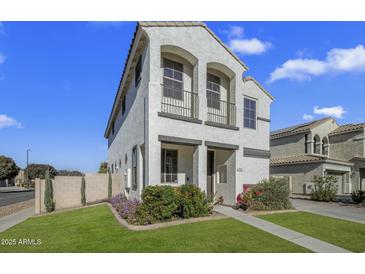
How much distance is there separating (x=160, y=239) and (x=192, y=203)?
131 inches

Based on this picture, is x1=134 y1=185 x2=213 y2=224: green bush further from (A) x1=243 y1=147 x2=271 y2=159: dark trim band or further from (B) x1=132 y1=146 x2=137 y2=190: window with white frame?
(A) x1=243 y1=147 x2=271 y2=159: dark trim band

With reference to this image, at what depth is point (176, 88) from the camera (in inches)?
538

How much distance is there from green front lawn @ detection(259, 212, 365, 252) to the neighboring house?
11543 millimetres

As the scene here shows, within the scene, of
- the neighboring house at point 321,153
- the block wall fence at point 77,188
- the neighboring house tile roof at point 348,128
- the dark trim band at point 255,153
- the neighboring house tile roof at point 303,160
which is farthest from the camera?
the neighboring house tile roof at point 348,128

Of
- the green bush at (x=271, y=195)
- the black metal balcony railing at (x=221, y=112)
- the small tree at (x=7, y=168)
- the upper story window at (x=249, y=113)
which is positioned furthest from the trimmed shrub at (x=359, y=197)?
the small tree at (x=7, y=168)

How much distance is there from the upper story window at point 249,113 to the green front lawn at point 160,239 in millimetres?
7264

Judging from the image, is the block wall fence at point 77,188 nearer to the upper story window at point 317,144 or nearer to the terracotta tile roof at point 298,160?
the terracotta tile roof at point 298,160

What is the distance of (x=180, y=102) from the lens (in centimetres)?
1360

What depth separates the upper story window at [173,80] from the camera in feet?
43.5

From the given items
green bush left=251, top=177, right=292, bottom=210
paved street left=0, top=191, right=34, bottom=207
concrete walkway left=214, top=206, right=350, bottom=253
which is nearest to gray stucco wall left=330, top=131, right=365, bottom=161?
green bush left=251, top=177, right=292, bottom=210

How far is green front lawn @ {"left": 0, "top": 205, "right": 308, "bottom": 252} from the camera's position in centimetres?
723

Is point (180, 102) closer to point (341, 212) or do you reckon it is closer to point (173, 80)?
point (173, 80)

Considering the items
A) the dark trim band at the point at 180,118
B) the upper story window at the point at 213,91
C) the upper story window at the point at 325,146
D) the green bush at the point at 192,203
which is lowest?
the green bush at the point at 192,203

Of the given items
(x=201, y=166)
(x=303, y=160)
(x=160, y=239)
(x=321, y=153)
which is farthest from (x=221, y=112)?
(x=321, y=153)
